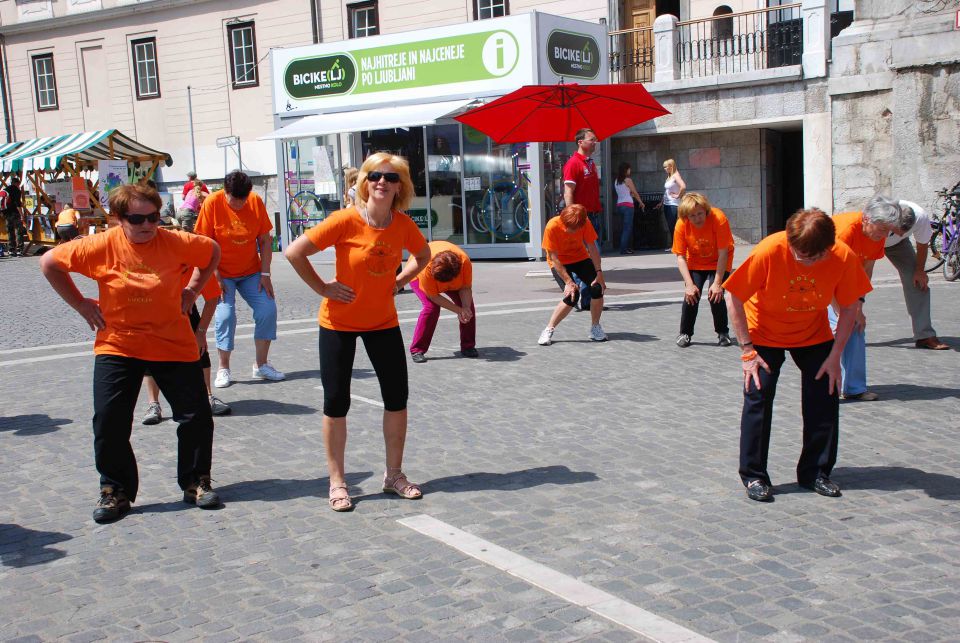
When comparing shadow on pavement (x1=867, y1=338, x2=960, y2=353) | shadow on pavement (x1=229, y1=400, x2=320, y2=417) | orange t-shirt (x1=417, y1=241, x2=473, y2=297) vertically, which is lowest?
shadow on pavement (x1=867, y1=338, x2=960, y2=353)

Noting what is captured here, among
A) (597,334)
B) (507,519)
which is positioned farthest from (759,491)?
(597,334)

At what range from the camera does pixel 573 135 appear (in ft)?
47.5

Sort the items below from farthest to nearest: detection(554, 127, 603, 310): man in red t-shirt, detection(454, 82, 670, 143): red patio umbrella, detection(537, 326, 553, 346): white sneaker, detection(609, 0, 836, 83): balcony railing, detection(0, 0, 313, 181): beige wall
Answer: detection(0, 0, 313, 181): beige wall < detection(609, 0, 836, 83): balcony railing < detection(454, 82, 670, 143): red patio umbrella < detection(554, 127, 603, 310): man in red t-shirt < detection(537, 326, 553, 346): white sneaker

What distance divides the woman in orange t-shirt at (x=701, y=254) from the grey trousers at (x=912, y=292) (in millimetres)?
1374

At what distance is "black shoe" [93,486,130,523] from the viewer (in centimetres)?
479

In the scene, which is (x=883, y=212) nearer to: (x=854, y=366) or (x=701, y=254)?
(x=854, y=366)

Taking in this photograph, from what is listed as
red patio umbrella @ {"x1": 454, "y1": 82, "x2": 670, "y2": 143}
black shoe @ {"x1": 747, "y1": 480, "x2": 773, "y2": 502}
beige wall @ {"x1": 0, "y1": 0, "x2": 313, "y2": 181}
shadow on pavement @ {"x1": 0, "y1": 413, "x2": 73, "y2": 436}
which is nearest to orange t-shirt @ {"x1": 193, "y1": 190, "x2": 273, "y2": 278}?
shadow on pavement @ {"x1": 0, "y1": 413, "x2": 73, "y2": 436}

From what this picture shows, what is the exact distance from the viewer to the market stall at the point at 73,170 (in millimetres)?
24938

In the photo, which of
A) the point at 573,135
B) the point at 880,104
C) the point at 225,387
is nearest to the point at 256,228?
the point at 225,387

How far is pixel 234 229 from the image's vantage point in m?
7.69

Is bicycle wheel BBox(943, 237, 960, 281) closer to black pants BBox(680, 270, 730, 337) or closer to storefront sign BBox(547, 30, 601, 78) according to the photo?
black pants BBox(680, 270, 730, 337)

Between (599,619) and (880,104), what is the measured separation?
16030mm

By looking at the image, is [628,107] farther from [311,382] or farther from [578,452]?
[578,452]

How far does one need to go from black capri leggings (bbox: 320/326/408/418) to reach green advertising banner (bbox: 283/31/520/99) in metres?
14.2
